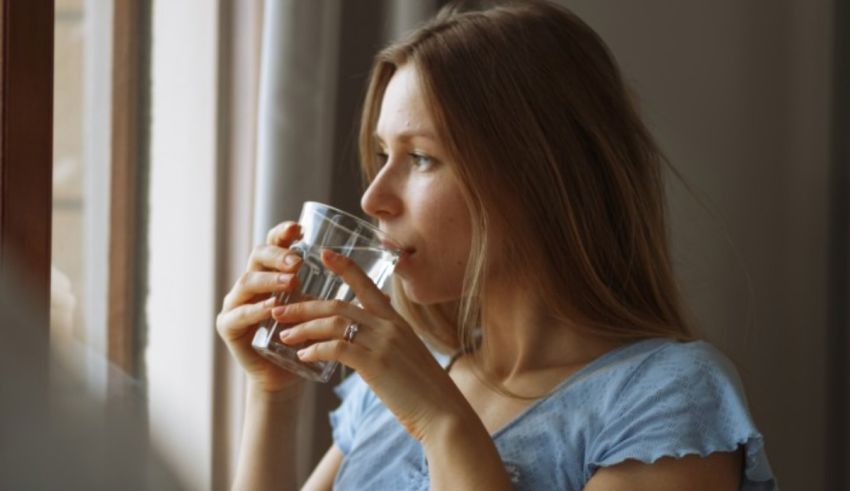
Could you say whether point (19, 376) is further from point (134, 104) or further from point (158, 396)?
point (134, 104)

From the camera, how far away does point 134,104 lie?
147 centimetres

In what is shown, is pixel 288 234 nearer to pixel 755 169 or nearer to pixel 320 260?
pixel 320 260

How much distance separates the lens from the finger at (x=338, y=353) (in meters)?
1.02

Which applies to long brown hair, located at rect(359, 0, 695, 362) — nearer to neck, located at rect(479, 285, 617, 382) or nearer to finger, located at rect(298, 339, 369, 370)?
neck, located at rect(479, 285, 617, 382)

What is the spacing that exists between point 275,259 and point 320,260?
55 mm

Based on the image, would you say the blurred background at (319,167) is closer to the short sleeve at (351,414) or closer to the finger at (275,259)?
the short sleeve at (351,414)

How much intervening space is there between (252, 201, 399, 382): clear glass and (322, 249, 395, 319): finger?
33 mm

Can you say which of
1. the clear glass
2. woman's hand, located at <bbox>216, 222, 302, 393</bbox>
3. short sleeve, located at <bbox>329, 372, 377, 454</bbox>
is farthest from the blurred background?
the clear glass

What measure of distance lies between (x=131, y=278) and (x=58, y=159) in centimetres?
21

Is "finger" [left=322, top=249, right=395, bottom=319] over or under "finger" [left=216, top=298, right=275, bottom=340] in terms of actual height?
over

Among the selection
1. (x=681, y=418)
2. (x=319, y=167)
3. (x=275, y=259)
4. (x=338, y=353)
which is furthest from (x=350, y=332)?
(x=319, y=167)

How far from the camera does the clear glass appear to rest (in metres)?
1.08

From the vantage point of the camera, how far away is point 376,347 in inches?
40.8

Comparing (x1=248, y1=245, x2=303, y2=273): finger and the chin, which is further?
the chin
